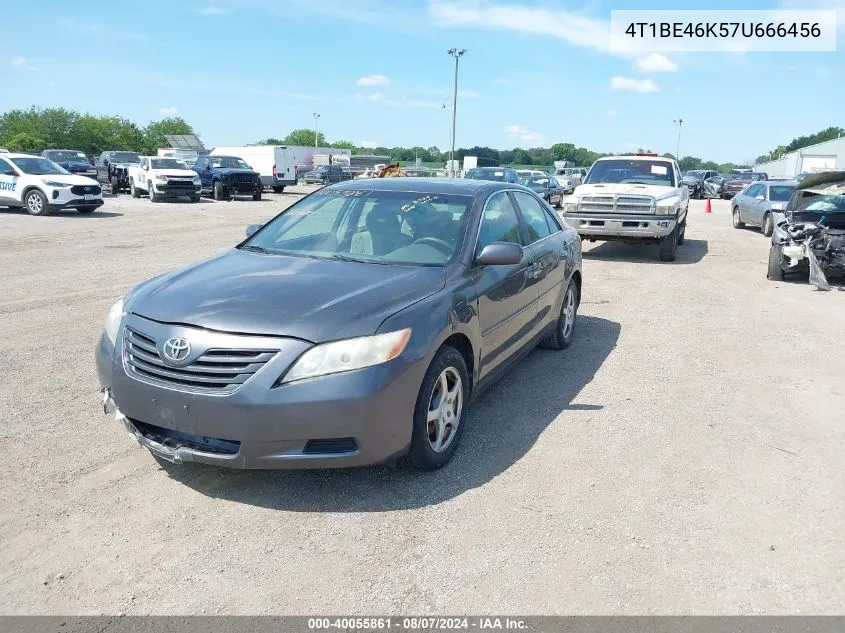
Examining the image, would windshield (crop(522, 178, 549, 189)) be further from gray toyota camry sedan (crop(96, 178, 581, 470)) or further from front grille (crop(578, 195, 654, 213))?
gray toyota camry sedan (crop(96, 178, 581, 470))

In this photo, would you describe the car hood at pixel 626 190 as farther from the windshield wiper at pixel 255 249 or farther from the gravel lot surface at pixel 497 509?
the windshield wiper at pixel 255 249

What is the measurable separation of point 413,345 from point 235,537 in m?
1.24

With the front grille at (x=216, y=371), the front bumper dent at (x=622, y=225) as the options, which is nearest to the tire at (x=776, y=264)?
the front bumper dent at (x=622, y=225)

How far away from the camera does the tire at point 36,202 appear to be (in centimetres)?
1981

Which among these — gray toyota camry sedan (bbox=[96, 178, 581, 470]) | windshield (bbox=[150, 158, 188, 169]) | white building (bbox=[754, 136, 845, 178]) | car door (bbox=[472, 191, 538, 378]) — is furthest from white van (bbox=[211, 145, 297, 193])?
white building (bbox=[754, 136, 845, 178])

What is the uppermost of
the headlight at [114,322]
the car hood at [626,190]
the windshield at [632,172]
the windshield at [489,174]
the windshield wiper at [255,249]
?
the windshield at [489,174]

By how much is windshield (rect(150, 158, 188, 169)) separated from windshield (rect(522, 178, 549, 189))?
43.6ft

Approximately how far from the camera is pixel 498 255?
4.50 m

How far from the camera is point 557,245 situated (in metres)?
6.27

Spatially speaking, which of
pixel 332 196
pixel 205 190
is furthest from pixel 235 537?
pixel 205 190

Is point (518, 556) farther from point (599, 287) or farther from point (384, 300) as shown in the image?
point (599, 287)

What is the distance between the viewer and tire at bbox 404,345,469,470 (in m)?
3.77

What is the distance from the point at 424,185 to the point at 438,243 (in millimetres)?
899

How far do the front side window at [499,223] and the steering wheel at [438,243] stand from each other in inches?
8.8
